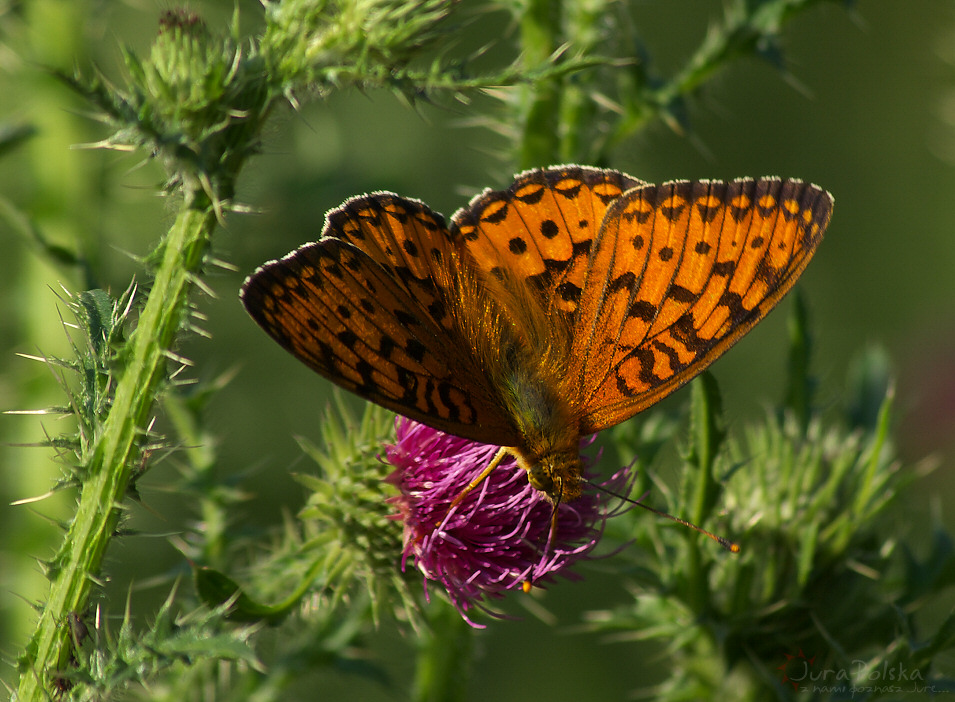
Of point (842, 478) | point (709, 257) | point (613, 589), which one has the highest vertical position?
point (709, 257)

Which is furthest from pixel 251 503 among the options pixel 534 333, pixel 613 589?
pixel 534 333

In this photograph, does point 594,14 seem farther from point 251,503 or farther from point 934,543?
Result: point 251,503

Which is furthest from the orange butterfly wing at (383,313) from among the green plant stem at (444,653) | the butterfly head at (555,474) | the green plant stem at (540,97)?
the green plant stem at (444,653)

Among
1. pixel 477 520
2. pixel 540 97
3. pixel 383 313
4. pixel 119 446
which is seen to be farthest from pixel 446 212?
pixel 119 446

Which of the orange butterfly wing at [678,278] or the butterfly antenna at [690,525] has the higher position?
the orange butterfly wing at [678,278]

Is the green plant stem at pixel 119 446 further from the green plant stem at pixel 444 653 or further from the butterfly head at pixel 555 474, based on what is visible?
the green plant stem at pixel 444 653

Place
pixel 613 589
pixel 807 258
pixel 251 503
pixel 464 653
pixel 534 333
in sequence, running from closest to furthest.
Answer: pixel 807 258 → pixel 534 333 → pixel 464 653 → pixel 251 503 → pixel 613 589
